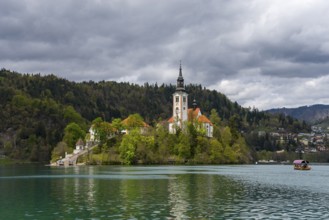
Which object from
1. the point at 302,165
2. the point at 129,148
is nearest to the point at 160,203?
the point at 302,165

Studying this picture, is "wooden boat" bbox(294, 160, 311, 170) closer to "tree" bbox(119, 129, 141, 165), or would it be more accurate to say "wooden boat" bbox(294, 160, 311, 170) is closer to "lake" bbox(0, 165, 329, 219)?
"tree" bbox(119, 129, 141, 165)

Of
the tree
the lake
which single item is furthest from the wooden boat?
the lake

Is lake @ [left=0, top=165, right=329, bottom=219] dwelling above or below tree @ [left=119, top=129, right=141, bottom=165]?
below

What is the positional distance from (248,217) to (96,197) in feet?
75.6

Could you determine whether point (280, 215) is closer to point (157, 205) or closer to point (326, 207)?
point (326, 207)

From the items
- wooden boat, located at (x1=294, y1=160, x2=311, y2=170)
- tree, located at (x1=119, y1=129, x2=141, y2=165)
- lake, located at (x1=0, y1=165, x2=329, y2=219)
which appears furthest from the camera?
tree, located at (x1=119, y1=129, x2=141, y2=165)

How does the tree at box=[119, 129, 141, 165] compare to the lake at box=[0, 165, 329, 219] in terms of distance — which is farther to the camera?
the tree at box=[119, 129, 141, 165]

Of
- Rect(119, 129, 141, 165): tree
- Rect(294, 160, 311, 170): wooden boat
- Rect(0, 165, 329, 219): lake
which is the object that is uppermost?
Rect(119, 129, 141, 165): tree

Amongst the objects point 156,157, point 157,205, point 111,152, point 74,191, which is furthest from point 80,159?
point 157,205

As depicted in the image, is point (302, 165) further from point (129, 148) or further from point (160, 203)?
point (160, 203)

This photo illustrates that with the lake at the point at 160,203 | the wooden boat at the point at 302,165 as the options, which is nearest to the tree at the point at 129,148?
the wooden boat at the point at 302,165

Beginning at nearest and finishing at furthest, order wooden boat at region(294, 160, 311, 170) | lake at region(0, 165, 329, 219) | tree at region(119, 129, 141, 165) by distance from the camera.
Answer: lake at region(0, 165, 329, 219), wooden boat at region(294, 160, 311, 170), tree at region(119, 129, 141, 165)

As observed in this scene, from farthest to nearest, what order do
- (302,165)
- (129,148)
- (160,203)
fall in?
(129,148) < (302,165) < (160,203)

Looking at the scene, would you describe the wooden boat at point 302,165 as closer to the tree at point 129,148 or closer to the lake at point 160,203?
the tree at point 129,148
